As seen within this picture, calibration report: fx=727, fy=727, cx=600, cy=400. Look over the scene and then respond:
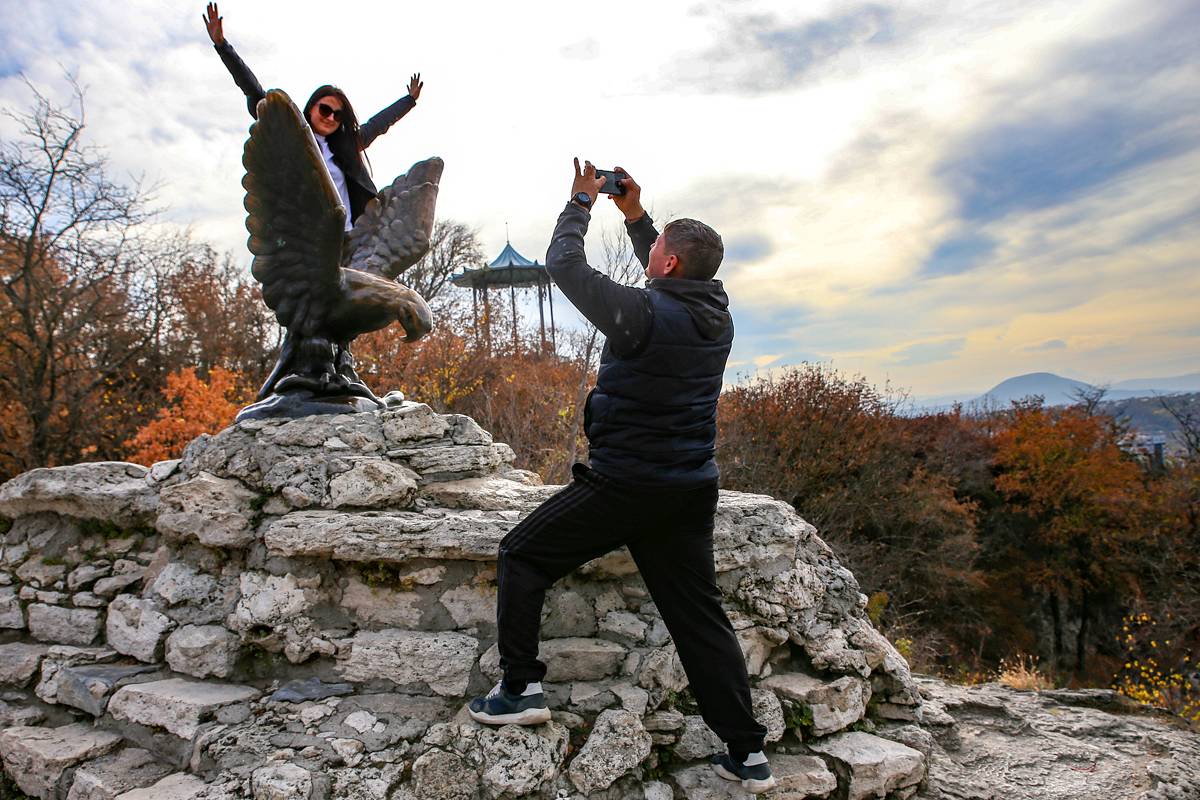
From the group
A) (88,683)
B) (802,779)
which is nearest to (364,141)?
(88,683)

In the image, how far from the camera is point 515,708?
101 inches

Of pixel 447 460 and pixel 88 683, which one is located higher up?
pixel 447 460

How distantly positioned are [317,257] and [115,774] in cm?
228

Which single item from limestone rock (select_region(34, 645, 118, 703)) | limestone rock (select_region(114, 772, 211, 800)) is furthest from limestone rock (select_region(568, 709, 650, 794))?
limestone rock (select_region(34, 645, 118, 703))

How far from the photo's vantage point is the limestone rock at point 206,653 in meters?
3.04

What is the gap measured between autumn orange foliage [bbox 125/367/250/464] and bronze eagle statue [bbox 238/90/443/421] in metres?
6.29

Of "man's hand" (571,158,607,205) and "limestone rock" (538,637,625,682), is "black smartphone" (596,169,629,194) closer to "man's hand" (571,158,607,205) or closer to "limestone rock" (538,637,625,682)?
"man's hand" (571,158,607,205)

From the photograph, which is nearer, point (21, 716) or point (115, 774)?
point (115, 774)

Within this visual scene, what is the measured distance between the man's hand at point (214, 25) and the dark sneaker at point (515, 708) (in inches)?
122

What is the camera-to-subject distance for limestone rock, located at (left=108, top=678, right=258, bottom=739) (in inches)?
A: 109

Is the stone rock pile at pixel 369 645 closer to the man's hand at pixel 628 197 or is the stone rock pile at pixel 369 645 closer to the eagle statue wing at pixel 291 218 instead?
the eagle statue wing at pixel 291 218

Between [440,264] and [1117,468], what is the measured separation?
59.3ft

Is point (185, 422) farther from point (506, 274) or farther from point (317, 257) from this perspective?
point (506, 274)

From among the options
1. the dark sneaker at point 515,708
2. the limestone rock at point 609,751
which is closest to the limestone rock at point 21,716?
the dark sneaker at point 515,708
